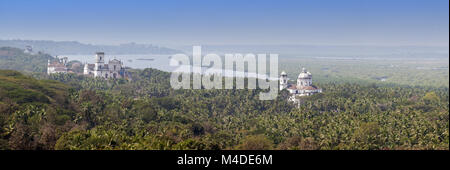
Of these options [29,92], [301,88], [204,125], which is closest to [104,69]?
[301,88]

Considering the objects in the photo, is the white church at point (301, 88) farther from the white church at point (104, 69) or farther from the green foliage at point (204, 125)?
the white church at point (104, 69)

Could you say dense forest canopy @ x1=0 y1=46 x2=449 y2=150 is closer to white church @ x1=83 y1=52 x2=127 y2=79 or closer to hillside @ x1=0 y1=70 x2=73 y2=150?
hillside @ x1=0 y1=70 x2=73 y2=150

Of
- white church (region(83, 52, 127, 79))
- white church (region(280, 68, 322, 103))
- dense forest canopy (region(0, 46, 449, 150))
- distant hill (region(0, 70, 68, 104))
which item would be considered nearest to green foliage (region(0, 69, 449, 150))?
dense forest canopy (region(0, 46, 449, 150))

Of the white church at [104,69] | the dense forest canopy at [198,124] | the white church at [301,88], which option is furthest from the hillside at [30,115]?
the white church at [301,88]
